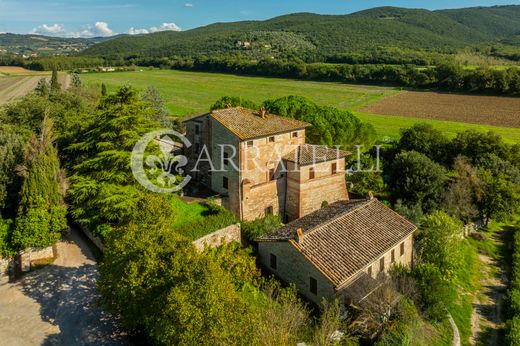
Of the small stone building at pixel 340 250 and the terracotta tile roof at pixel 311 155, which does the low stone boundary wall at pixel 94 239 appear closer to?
the small stone building at pixel 340 250

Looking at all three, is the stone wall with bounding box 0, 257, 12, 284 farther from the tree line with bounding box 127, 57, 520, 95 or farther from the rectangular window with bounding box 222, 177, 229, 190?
the tree line with bounding box 127, 57, 520, 95

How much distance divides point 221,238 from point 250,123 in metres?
9.21

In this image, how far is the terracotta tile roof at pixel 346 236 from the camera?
20819mm

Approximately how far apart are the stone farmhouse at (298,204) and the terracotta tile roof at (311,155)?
0.17 ft

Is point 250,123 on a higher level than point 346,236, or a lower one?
higher

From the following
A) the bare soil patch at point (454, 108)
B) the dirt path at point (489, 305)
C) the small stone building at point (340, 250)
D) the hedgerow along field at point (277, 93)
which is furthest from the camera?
the bare soil patch at point (454, 108)

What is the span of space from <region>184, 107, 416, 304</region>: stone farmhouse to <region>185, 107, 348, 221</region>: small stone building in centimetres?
7

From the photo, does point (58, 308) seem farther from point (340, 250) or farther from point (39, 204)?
point (340, 250)

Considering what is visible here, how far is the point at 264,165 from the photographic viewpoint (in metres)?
29.6

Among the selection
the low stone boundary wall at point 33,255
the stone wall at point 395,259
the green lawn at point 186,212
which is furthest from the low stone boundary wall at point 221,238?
the stone wall at point 395,259

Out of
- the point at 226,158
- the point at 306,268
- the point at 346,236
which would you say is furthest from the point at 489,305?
the point at 226,158

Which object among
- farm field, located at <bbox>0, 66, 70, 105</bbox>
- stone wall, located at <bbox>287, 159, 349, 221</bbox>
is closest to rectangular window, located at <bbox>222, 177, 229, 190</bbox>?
stone wall, located at <bbox>287, 159, 349, 221</bbox>

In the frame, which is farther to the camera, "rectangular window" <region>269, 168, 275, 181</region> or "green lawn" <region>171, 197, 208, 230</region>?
"rectangular window" <region>269, 168, 275, 181</region>

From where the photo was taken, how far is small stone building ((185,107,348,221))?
28641 millimetres
